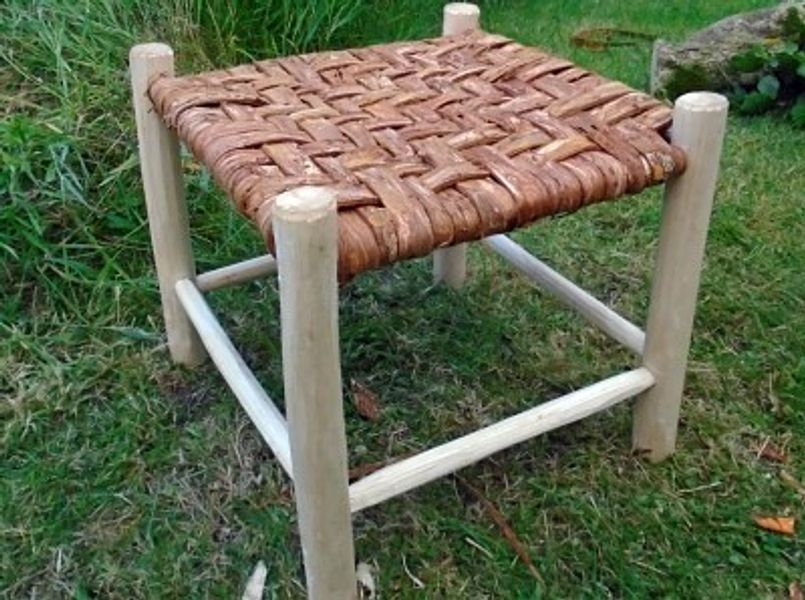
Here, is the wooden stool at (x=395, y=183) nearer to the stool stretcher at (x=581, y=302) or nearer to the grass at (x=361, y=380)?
the stool stretcher at (x=581, y=302)

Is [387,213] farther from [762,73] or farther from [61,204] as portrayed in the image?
[762,73]

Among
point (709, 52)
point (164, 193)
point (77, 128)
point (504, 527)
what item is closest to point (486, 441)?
point (504, 527)

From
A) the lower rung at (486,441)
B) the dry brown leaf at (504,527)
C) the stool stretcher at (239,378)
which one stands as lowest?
the dry brown leaf at (504,527)

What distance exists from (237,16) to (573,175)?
37.9 inches

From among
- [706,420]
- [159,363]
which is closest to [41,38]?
[159,363]

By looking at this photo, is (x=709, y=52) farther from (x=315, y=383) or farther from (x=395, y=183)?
(x=315, y=383)

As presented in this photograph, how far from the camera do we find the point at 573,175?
2.47 feet

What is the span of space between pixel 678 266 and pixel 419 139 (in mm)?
254

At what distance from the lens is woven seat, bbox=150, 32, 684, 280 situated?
27.6 inches

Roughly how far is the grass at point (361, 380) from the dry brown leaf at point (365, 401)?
1 centimetres

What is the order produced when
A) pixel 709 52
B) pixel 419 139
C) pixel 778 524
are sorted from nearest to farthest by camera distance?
1. pixel 419 139
2. pixel 778 524
3. pixel 709 52

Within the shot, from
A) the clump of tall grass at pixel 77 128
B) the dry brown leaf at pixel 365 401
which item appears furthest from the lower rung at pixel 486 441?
the clump of tall grass at pixel 77 128

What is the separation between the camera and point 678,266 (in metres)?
0.86

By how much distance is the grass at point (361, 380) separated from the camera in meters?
0.90
